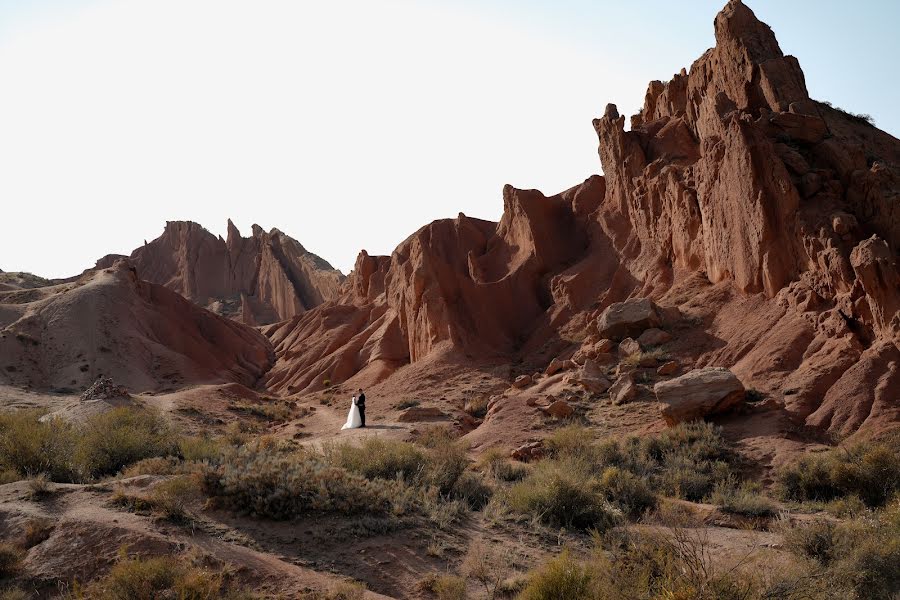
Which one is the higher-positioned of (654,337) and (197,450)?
(654,337)

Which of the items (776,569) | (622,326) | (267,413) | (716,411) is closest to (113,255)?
(267,413)

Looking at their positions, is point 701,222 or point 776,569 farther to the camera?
point 701,222

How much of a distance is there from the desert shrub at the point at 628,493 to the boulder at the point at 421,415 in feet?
38.3

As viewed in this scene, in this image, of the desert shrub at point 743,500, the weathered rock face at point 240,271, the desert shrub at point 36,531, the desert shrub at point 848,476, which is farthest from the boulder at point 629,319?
the weathered rock face at point 240,271

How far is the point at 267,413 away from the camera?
103 feet

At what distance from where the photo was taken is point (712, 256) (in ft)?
84.4

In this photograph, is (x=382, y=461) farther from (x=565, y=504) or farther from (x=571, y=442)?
(x=571, y=442)

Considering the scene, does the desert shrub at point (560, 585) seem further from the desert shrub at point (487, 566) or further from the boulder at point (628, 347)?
the boulder at point (628, 347)

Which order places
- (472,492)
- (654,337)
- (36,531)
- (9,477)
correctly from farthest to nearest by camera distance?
(654,337), (472,492), (9,477), (36,531)

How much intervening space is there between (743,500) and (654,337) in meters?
12.0

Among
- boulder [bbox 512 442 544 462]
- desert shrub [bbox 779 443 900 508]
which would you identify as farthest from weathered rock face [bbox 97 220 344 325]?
desert shrub [bbox 779 443 900 508]

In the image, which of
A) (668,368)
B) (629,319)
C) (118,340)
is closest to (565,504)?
(668,368)

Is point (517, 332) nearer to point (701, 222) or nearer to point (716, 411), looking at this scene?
point (701, 222)

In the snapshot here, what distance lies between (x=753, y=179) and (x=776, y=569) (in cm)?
1825
